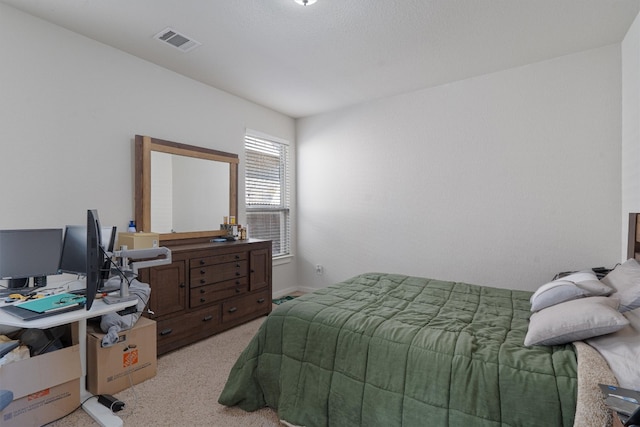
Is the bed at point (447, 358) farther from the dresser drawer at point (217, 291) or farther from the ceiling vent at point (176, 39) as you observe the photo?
the ceiling vent at point (176, 39)

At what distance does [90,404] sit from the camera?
6.62ft

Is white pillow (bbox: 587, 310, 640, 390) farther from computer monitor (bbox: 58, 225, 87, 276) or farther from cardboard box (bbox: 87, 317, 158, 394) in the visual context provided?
computer monitor (bbox: 58, 225, 87, 276)

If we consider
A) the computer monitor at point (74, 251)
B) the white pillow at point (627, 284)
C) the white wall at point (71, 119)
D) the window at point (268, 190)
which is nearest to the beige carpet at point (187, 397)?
the computer monitor at point (74, 251)

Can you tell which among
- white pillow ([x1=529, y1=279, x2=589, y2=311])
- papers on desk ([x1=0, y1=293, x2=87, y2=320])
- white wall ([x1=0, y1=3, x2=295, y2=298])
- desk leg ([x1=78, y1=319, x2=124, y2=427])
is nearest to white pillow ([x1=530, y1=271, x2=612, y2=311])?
white pillow ([x1=529, y1=279, x2=589, y2=311])

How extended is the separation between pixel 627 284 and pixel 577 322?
2.14 feet

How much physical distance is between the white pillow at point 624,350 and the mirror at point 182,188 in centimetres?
329

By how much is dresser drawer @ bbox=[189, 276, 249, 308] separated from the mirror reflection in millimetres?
687

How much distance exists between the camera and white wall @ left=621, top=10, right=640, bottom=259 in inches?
93.4

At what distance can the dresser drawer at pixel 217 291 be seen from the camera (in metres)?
3.02

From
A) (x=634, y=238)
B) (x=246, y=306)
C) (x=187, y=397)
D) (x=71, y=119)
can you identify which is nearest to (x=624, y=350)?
(x=634, y=238)

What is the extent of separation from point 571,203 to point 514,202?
46cm

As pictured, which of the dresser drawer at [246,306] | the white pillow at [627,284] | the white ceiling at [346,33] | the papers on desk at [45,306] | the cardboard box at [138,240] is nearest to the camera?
the white pillow at [627,284]

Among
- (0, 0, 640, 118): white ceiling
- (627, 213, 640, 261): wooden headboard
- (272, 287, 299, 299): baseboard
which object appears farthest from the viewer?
(272, 287, 299, 299): baseboard

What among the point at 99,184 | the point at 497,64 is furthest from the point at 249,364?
the point at 497,64
